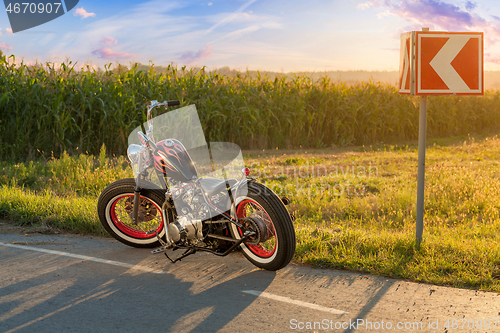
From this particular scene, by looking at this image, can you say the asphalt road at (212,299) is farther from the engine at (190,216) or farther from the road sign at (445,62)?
the road sign at (445,62)

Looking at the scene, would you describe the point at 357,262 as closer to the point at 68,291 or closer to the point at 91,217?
the point at 68,291

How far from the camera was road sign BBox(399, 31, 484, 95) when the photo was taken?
190 inches

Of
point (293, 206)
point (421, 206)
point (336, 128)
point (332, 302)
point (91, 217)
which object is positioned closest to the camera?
point (332, 302)

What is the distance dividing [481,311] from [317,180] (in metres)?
5.27

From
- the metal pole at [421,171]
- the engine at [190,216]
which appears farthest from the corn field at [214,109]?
the metal pole at [421,171]

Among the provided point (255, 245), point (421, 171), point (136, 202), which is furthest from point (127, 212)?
point (421, 171)

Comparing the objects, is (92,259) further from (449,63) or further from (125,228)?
(449,63)

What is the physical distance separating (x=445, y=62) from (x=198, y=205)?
3.16 meters

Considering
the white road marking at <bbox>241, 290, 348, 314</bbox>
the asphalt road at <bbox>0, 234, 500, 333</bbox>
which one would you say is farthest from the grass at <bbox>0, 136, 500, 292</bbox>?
the white road marking at <bbox>241, 290, 348, 314</bbox>

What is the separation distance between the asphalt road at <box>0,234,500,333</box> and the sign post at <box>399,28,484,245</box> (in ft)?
6.56

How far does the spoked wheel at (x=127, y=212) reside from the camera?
5.06 m

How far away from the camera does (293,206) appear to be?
702 cm

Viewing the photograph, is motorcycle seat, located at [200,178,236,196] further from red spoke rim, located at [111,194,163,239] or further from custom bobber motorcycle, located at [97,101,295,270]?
red spoke rim, located at [111,194,163,239]

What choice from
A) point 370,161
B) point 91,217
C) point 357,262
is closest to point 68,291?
point 91,217
